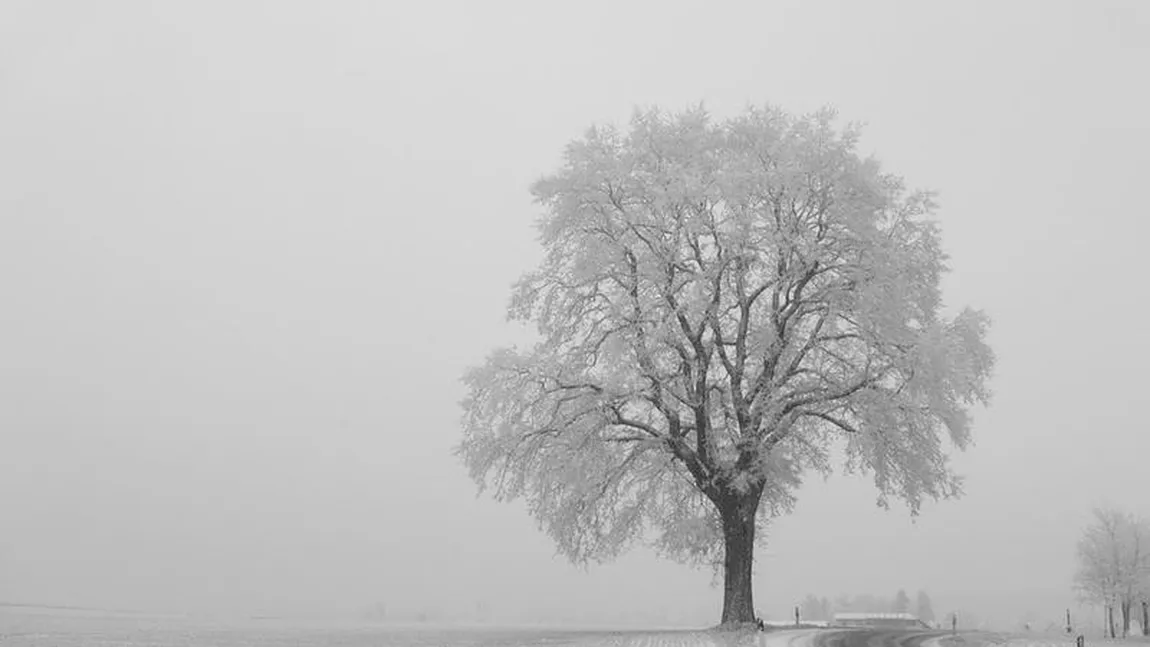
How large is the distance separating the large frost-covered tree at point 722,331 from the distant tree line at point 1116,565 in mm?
48145

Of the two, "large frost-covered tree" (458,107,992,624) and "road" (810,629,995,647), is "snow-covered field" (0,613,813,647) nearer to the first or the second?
"road" (810,629,995,647)

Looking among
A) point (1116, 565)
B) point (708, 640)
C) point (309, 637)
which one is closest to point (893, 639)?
point (708, 640)

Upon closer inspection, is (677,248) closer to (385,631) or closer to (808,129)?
(808,129)

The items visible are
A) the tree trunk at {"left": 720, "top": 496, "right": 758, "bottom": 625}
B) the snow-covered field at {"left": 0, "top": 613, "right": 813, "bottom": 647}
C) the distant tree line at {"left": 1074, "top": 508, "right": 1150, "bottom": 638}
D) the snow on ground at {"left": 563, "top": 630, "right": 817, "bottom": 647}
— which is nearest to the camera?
the snow-covered field at {"left": 0, "top": 613, "right": 813, "bottom": 647}

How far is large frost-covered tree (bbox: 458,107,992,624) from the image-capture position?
30.0 metres

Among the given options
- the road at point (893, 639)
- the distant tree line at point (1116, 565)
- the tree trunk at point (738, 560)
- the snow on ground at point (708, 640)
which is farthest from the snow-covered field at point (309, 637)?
the distant tree line at point (1116, 565)

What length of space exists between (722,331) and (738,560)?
7901mm

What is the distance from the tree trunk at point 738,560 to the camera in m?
30.6

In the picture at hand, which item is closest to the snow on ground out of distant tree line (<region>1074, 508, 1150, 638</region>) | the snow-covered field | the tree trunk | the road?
the snow-covered field

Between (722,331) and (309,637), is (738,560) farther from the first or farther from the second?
(309,637)

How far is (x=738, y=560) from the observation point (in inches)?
1230

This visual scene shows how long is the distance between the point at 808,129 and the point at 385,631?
20.4 metres

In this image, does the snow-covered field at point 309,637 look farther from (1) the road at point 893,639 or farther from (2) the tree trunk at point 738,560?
(2) the tree trunk at point 738,560

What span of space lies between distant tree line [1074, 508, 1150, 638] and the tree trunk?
1976 inches
